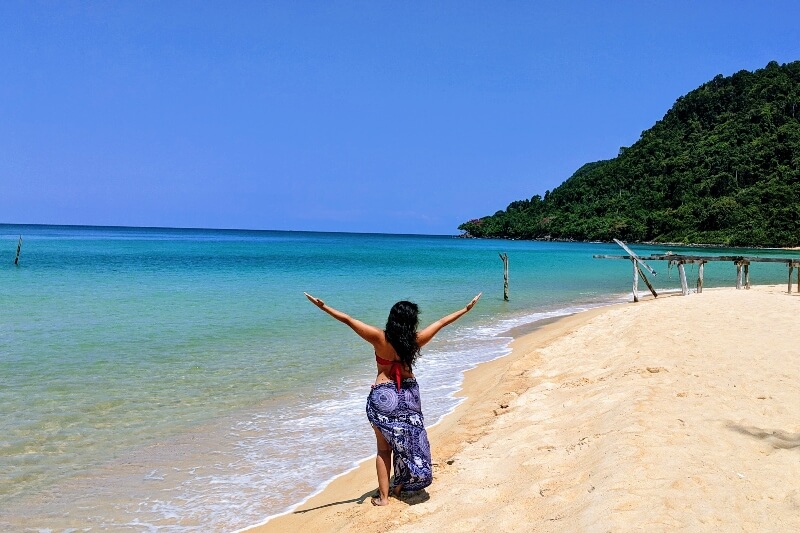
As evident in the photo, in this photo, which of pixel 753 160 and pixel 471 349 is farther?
pixel 753 160

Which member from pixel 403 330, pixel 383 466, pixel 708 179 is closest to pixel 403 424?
pixel 383 466

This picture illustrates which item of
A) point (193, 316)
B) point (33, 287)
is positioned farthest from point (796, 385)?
point (33, 287)

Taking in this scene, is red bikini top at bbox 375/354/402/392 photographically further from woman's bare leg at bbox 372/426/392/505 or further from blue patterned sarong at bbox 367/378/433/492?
woman's bare leg at bbox 372/426/392/505

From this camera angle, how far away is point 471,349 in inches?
532

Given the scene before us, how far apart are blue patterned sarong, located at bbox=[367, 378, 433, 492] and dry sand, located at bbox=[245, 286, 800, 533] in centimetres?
24

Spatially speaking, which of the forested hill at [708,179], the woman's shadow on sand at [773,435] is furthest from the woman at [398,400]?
the forested hill at [708,179]

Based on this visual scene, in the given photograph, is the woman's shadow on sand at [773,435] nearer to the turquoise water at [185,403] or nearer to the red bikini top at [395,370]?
the red bikini top at [395,370]

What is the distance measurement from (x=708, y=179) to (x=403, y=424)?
112 metres

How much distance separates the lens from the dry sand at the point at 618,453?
381 centimetres

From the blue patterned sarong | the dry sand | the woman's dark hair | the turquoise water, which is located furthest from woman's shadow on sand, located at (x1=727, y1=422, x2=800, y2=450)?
the turquoise water

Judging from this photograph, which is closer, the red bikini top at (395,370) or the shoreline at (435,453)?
the red bikini top at (395,370)

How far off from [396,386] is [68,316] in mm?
16544

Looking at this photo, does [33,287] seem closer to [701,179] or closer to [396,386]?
[396,386]

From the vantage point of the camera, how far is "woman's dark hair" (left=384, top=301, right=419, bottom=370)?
451cm
